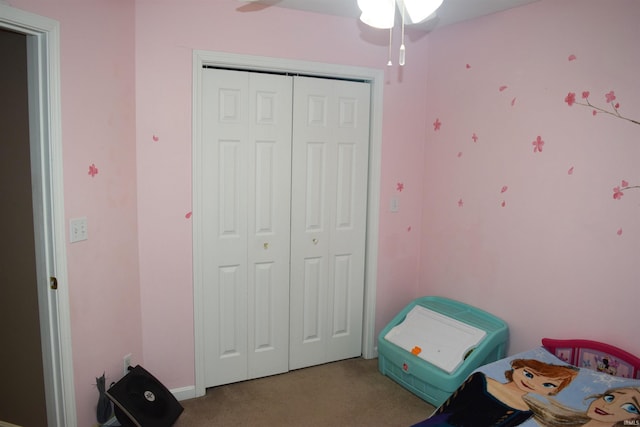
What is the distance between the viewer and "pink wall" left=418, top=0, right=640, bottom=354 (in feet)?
6.81

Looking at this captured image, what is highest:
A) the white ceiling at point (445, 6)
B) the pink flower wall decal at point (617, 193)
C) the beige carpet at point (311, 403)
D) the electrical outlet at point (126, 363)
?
the white ceiling at point (445, 6)

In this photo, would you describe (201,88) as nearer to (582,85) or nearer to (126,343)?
(126,343)

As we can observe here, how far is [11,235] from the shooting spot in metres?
2.04

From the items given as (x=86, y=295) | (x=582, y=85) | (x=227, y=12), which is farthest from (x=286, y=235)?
(x=582, y=85)

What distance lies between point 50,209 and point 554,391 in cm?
239

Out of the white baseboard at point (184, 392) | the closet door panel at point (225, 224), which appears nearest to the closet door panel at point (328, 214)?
the closet door panel at point (225, 224)

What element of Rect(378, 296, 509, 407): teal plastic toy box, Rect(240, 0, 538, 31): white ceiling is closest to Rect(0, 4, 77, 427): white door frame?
Rect(240, 0, 538, 31): white ceiling

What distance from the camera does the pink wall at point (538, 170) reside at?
Answer: 208 cm

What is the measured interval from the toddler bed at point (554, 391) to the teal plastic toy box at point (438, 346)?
0.31 m

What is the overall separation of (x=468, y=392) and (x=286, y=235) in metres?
1.44

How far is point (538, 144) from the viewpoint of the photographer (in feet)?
7.99

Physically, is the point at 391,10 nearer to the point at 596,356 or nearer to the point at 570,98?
the point at 570,98

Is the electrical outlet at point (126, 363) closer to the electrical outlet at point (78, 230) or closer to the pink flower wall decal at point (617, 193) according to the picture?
the electrical outlet at point (78, 230)

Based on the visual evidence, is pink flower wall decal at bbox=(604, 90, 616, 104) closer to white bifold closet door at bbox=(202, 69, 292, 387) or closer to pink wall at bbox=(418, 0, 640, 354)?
pink wall at bbox=(418, 0, 640, 354)
